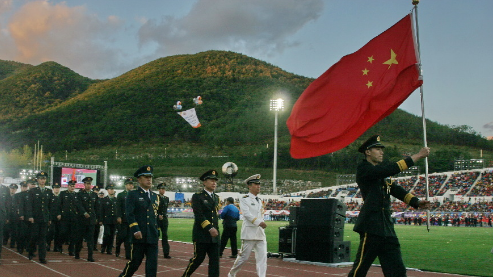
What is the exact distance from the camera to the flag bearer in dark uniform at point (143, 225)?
7145 mm

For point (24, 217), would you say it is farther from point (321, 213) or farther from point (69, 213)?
point (321, 213)

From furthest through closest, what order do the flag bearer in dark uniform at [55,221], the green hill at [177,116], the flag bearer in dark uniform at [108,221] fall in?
the green hill at [177,116]
the flag bearer in dark uniform at [108,221]
the flag bearer in dark uniform at [55,221]

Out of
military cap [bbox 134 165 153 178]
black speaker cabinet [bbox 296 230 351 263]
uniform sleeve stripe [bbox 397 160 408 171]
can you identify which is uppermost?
uniform sleeve stripe [bbox 397 160 408 171]

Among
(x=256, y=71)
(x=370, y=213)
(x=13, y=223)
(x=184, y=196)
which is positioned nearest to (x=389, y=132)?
(x=256, y=71)

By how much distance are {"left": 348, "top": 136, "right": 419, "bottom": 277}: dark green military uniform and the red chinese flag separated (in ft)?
9.60

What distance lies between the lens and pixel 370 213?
5.91 meters

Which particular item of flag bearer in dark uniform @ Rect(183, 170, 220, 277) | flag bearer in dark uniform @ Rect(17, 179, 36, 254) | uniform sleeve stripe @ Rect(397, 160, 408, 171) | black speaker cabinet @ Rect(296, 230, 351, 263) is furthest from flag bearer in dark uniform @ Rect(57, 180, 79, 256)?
uniform sleeve stripe @ Rect(397, 160, 408, 171)

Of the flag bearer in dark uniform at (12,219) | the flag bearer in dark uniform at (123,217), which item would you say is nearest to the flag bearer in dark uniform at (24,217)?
the flag bearer in dark uniform at (12,219)

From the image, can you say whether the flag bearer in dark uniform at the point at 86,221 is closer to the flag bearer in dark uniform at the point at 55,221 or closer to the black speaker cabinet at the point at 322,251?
the flag bearer in dark uniform at the point at 55,221

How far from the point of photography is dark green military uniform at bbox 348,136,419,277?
568 centimetres

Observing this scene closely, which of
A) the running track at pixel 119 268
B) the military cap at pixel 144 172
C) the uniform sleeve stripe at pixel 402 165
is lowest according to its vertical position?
the running track at pixel 119 268

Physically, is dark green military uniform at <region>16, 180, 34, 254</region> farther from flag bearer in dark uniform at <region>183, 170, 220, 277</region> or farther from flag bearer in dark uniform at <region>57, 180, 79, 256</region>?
flag bearer in dark uniform at <region>183, 170, 220, 277</region>

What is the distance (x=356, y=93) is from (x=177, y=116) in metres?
128

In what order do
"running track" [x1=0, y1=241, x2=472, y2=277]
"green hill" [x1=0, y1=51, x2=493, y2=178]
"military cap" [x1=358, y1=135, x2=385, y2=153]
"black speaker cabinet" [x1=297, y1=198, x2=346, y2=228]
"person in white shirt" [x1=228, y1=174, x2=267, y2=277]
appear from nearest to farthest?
"military cap" [x1=358, y1=135, x2=385, y2=153], "person in white shirt" [x1=228, y1=174, x2=267, y2=277], "running track" [x1=0, y1=241, x2=472, y2=277], "black speaker cabinet" [x1=297, y1=198, x2=346, y2=228], "green hill" [x1=0, y1=51, x2=493, y2=178]
